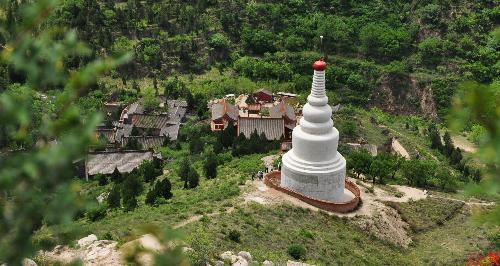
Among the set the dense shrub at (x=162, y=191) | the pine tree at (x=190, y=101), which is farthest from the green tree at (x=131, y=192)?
the pine tree at (x=190, y=101)

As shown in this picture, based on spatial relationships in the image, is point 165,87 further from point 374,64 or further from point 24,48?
point 24,48

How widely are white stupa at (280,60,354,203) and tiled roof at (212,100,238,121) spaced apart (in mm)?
16484

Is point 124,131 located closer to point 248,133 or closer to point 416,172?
point 248,133

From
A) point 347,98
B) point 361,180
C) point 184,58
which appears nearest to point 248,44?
point 184,58

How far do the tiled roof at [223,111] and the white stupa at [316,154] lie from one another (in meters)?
16.5

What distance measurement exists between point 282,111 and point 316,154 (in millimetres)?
17393

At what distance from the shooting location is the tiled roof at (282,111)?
40044 millimetres

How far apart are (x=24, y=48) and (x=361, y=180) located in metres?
26.5

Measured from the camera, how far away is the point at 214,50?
55656 millimetres

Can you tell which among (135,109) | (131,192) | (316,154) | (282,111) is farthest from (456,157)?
(131,192)

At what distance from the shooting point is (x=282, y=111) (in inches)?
1602

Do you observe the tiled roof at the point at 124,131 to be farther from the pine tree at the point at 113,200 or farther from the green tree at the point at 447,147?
the green tree at the point at 447,147

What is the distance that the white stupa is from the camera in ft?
76.6

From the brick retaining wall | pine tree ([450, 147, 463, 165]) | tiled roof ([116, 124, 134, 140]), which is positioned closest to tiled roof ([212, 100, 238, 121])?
tiled roof ([116, 124, 134, 140])
